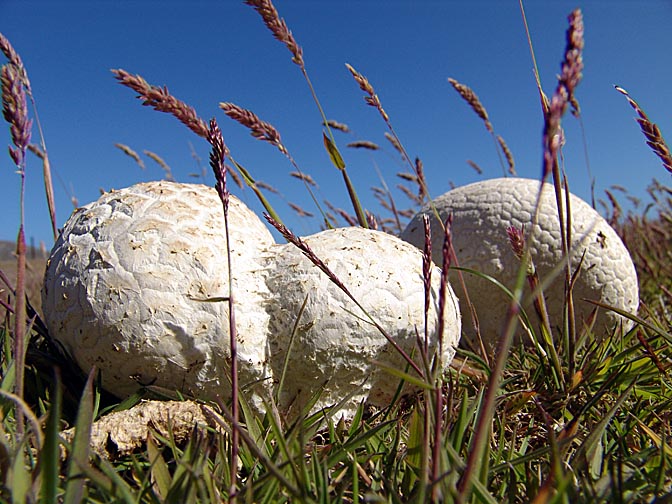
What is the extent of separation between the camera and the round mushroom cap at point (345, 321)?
1900 mm

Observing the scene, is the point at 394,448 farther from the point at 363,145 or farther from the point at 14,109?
the point at 363,145

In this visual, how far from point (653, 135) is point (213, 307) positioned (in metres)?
1.60

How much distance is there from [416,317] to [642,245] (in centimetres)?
508

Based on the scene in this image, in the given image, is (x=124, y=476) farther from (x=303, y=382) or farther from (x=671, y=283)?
(x=671, y=283)

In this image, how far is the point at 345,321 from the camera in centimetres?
190

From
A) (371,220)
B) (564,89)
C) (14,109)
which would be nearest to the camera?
(564,89)

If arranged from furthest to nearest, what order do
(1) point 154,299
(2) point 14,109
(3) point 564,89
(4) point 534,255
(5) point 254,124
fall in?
(4) point 534,255 < (5) point 254,124 < (1) point 154,299 < (2) point 14,109 < (3) point 564,89

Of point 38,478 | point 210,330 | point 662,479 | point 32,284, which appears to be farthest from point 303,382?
point 32,284

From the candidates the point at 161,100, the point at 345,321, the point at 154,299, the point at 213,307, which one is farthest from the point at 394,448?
the point at 161,100

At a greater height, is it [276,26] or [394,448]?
[276,26]

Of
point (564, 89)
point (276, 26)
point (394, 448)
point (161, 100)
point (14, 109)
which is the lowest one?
point (394, 448)

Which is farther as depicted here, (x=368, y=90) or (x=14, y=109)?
(x=368, y=90)

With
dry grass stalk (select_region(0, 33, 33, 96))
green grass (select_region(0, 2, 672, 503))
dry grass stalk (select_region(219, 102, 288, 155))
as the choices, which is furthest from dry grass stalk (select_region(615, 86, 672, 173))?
dry grass stalk (select_region(0, 33, 33, 96))

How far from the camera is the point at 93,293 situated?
A: 1.86m
